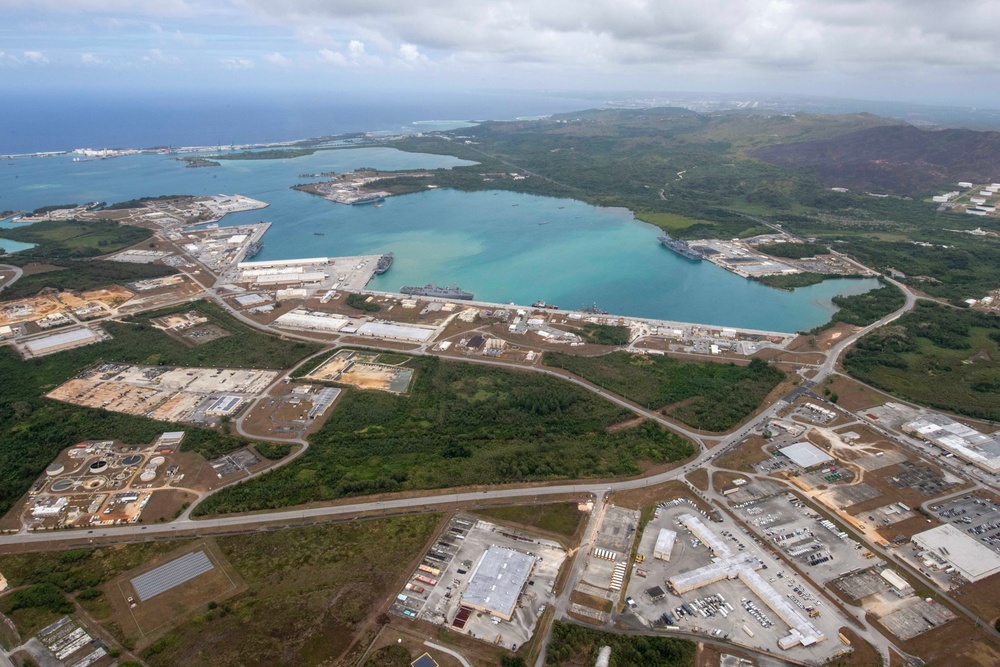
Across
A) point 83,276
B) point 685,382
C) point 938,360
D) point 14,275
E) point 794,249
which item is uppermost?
point 794,249

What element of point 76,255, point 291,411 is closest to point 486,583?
point 291,411

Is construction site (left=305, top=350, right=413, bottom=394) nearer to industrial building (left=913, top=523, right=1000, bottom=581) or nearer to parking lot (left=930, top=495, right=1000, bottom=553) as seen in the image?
industrial building (left=913, top=523, right=1000, bottom=581)

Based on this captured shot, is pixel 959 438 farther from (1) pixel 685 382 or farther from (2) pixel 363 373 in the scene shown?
(2) pixel 363 373

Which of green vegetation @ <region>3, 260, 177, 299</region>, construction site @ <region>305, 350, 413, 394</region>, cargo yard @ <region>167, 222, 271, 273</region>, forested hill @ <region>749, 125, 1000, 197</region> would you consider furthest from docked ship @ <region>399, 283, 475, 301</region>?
forested hill @ <region>749, 125, 1000, 197</region>

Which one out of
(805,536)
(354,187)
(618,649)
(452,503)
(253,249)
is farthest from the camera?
(354,187)

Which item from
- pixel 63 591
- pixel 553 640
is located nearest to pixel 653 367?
pixel 553 640

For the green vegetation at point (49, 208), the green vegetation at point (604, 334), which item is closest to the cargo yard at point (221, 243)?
the green vegetation at point (49, 208)
